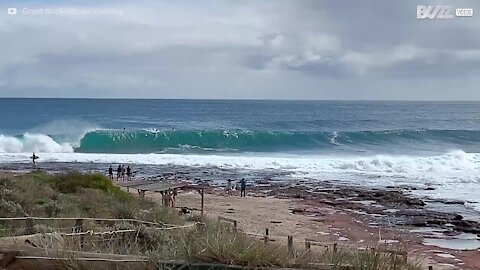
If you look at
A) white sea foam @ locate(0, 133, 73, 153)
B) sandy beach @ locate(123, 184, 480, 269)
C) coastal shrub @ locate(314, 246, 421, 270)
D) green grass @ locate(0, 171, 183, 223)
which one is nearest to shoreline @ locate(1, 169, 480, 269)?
sandy beach @ locate(123, 184, 480, 269)

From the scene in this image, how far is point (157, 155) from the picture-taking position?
43.5m

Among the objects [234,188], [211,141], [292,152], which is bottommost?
[234,188]

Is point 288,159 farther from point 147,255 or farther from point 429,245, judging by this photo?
point 147,255

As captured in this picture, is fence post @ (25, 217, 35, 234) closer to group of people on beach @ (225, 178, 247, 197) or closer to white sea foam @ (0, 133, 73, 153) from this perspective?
group of people on beach @ (225, 178, 247, 197)

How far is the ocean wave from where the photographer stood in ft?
158

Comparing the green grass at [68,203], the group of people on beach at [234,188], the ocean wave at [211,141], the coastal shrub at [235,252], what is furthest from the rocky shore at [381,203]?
the ocean wave at [211,141]

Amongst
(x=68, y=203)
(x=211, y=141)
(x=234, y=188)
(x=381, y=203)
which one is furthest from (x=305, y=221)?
(x=211, y=141)

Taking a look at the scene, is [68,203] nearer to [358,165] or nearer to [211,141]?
[358,165]

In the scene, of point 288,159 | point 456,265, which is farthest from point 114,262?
point 288,159

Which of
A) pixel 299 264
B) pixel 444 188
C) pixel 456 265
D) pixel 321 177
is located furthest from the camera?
pixel 321 177

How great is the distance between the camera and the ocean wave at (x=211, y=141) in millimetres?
48219

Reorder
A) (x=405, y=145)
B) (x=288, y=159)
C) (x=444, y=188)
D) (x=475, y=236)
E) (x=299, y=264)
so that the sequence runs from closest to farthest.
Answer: (x=299, y=264), (x=475, y=236), (x=444, y=188), (x=288, y=159), (x=405, y=145)

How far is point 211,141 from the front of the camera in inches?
2031

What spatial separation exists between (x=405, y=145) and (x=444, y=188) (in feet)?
77.0
